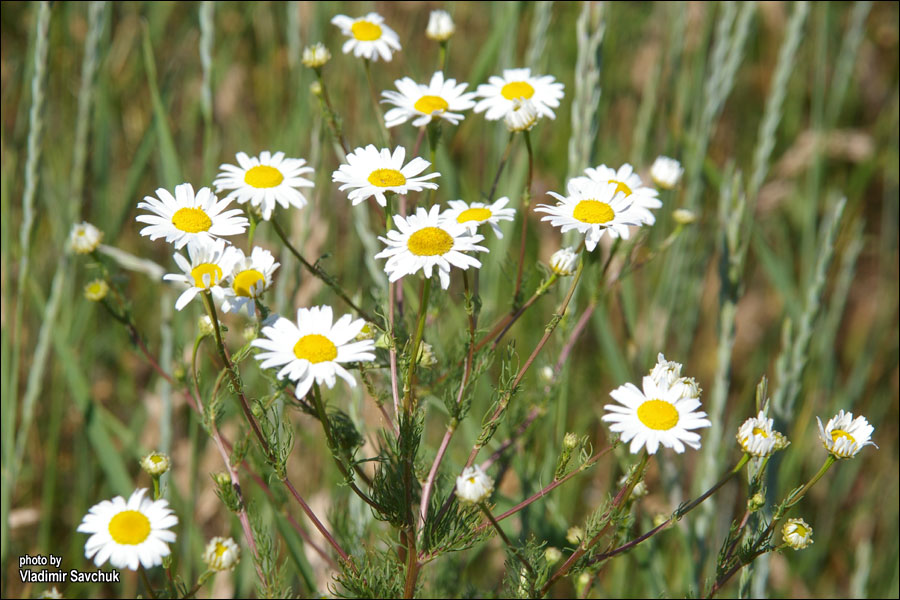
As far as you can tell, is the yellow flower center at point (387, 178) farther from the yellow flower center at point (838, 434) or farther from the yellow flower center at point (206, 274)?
the yellow flower center at point (838, 434)

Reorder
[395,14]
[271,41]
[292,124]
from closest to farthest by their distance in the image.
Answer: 1. [292,124]
2. [271,41]
3. [395,14]

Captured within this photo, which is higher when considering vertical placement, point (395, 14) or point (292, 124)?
point (395, 14)

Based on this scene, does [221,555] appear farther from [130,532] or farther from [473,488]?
[473,488]

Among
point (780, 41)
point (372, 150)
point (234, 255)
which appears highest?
point (780, 41)

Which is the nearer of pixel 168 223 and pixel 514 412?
pixel 168 223

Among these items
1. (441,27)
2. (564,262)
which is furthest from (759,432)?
(441,27)

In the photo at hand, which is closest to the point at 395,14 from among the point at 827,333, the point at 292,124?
the point at 292,124

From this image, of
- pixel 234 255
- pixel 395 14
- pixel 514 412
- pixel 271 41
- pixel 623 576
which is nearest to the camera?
pixel 234 255

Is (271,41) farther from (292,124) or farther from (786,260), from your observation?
(786,260)
